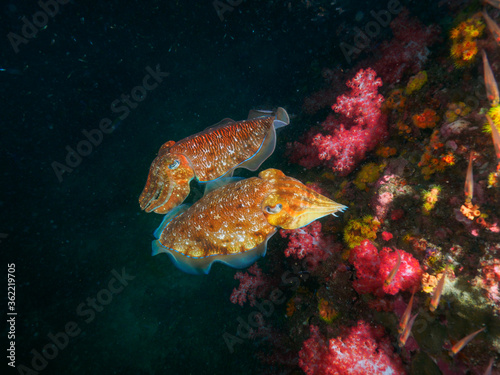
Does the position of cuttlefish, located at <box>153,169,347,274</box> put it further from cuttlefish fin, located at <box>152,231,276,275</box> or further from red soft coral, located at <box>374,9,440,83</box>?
red soft coral, located at <box>374,9,440,83</box>

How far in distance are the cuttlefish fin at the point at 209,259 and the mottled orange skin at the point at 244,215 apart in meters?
0.08

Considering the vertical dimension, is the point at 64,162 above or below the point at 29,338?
above

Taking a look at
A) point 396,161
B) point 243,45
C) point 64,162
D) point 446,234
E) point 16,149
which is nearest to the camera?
point 446,234

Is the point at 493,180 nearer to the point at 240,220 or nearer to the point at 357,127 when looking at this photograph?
the point at 357,127

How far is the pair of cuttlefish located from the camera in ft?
10.8

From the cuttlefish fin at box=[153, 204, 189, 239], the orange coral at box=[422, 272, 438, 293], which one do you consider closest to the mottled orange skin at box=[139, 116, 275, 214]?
the cuttlefish fin at box=[153, 204, 189, 239]

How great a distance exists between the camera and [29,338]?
6.21 metres

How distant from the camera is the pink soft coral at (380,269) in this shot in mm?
3020

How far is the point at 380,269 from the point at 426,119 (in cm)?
272

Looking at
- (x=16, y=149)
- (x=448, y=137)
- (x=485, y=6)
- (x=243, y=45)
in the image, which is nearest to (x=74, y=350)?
(x=16, y=149)

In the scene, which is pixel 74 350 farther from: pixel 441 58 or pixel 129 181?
pixel 441 58

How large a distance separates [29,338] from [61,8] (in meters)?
9.45

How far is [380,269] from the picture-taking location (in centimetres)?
319

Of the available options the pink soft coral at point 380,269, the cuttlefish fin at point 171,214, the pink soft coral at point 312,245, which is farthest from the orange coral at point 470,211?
the cuttlefish fin at point 171,214
